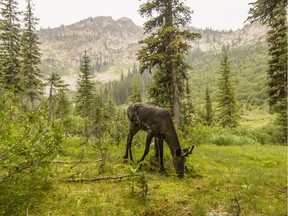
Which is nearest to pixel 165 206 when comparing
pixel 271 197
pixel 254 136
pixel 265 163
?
pixel 271 197

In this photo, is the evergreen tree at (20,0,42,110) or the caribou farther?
the evergreen tree at (20,0,42,110)

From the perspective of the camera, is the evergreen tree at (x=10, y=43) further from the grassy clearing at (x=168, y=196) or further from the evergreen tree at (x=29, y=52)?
the grassy clearing at (x=168, y=196)

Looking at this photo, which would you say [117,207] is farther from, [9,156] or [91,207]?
[9,156]

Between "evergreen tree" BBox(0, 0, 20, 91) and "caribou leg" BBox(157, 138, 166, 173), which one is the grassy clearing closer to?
"caribou leg" BBox(157, 138, 166, 173)

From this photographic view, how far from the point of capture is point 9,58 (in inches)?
1057

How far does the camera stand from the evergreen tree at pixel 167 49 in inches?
619

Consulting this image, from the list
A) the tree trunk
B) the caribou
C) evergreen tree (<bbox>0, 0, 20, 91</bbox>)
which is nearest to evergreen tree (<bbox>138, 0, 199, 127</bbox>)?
the tree trunk

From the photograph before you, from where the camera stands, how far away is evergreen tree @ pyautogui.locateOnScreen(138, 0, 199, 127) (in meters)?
15.7

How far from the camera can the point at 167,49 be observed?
15648mm

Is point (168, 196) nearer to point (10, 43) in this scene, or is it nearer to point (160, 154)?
point (160, 154)

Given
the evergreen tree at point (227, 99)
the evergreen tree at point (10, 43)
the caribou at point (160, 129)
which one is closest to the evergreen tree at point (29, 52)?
the evergreen tree at point (10, 43)

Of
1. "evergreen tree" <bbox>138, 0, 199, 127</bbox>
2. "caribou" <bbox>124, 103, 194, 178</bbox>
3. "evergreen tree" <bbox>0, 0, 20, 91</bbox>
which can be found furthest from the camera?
"evergreen tree" <bbox>0, 0, 20, 91</bbox>

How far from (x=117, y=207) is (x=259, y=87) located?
432ft

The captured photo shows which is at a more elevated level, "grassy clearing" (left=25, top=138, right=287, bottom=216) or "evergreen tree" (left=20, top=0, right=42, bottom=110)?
"evergreen tree" (left=20, top=0, right=42, bottom=110)
